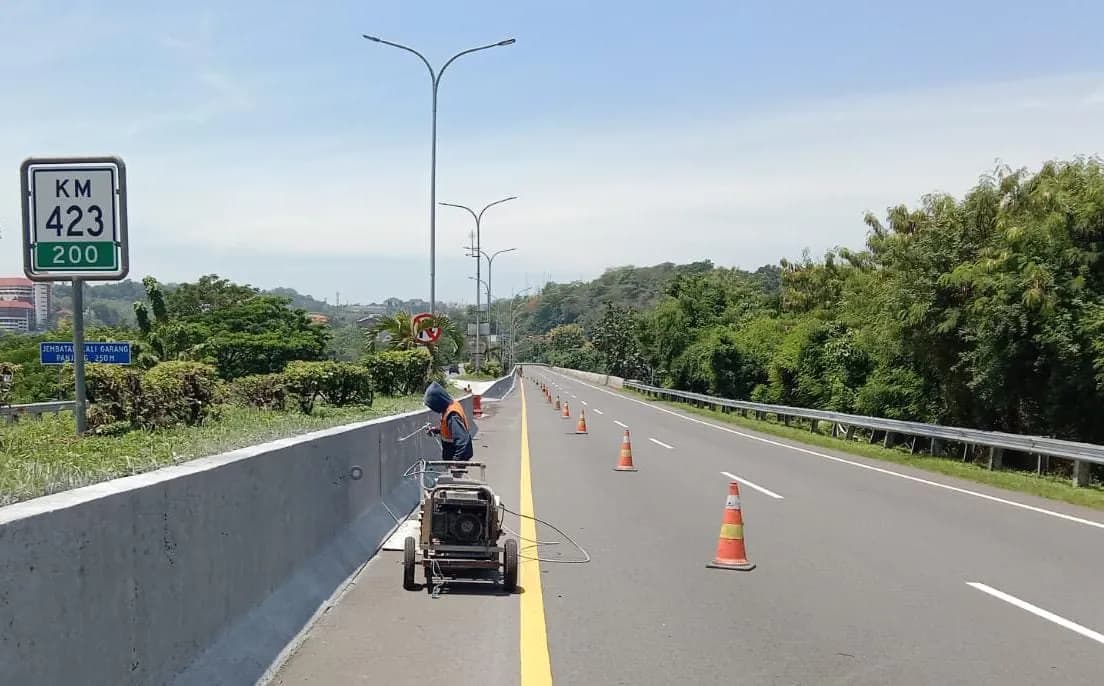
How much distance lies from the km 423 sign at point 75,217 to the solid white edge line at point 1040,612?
7794 mm

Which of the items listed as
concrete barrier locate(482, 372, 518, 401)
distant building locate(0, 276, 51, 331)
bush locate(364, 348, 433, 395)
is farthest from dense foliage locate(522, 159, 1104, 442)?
distant building locate(0, 276, 51, 331)

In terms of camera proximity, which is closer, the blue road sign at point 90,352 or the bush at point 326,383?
the blue road sign at point 90,352

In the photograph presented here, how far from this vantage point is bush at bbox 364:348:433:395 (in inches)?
1043

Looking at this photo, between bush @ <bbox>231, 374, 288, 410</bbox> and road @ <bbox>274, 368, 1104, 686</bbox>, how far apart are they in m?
4.43

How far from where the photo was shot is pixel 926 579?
8828 mm

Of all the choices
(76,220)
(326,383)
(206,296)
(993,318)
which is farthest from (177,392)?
(206,296)

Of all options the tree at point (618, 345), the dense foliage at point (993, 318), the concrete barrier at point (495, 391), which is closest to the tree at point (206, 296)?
the concrete barrier at point (495, 391)

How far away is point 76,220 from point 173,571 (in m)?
4.78

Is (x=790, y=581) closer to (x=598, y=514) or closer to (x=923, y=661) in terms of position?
(x=923, y=661)

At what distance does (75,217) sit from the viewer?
331 inches

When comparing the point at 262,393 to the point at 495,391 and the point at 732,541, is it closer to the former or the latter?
the point at 732,541

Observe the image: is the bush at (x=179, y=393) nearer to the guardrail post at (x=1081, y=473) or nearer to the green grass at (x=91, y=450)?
the green grass at (x=91, y=450)

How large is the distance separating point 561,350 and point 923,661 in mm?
184045

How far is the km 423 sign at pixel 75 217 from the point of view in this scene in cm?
828
